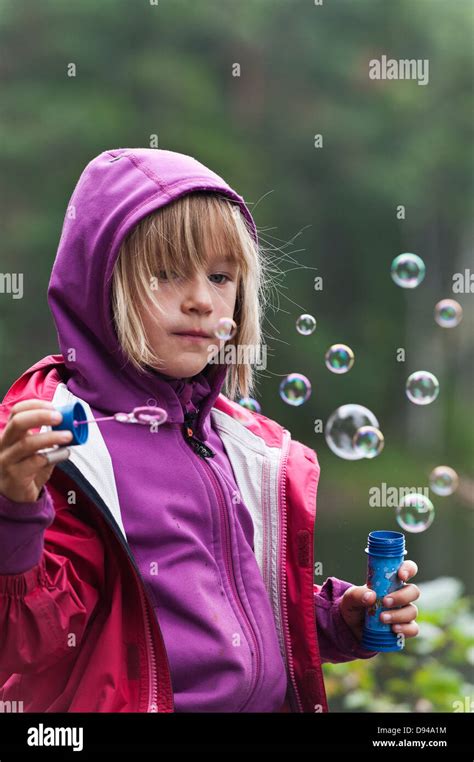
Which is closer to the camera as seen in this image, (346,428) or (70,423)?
(70,423)

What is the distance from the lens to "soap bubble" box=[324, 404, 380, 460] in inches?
74.9

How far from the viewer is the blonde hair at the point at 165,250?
4.40ft

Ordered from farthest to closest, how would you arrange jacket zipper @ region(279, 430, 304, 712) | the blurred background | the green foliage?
1. the blurred background
2. the green foliage
3. jacket zipper @ region(279, 430, 304, 712)

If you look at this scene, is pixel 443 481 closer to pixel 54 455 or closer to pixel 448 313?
pixel 448 313

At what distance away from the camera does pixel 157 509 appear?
1.32 metres

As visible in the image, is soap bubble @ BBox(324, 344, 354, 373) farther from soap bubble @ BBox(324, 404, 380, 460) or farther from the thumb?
the thumb

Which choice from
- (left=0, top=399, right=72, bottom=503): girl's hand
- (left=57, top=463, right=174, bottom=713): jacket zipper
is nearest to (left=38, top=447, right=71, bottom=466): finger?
(left=0, top=399, right=72, bottom=503): girl's hand

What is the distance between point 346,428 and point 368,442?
0.07m

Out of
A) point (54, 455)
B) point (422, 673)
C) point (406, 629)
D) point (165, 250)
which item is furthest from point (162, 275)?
point (422, 673)

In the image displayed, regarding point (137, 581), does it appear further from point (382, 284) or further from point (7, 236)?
point (382, 284)

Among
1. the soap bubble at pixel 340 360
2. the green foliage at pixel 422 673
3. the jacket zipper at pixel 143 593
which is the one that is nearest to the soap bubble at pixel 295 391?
the soap bubble at pixel 340 360

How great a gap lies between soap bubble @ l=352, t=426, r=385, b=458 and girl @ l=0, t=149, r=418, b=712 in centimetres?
35

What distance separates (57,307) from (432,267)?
13.0 feet
